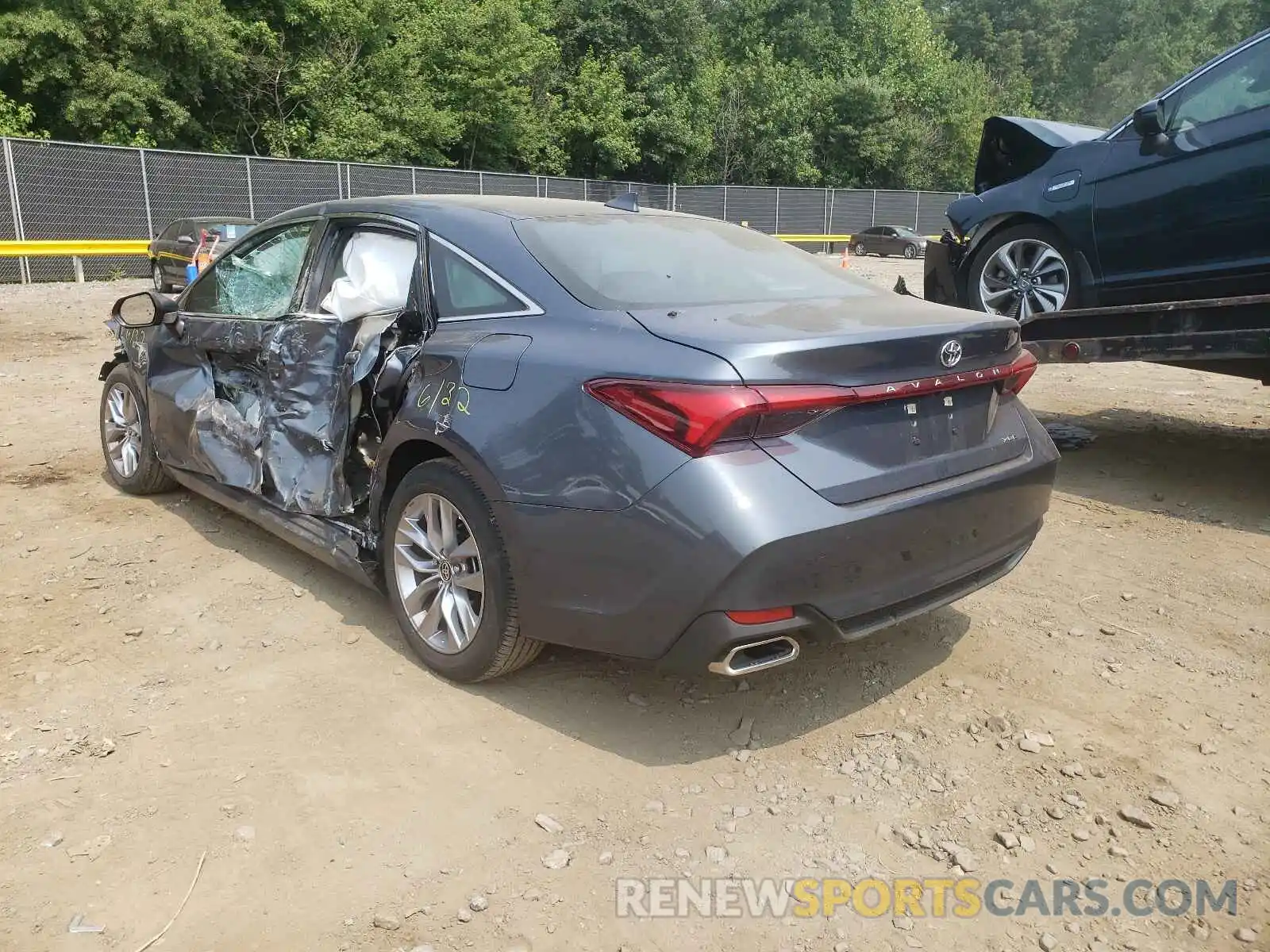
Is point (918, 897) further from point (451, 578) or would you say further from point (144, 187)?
point (144, 187)

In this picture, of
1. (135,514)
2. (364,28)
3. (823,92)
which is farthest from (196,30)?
(823,92)

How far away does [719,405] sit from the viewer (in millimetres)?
2652

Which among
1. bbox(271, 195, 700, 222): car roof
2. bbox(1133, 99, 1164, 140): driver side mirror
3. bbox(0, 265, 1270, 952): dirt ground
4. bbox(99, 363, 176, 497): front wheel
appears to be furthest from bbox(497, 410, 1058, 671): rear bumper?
bbox(1133, 99, 1164, 140): driver side mirror

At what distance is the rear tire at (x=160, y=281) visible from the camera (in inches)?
697

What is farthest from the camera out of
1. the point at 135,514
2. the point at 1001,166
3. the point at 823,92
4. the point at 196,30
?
the point at 823,92

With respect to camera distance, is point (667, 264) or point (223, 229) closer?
point (667, 264)

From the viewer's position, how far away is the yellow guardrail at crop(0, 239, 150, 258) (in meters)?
18.0

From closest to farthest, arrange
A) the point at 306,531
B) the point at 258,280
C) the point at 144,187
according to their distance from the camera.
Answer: the point at 306,531
the point at 258,280
the point at 144,187

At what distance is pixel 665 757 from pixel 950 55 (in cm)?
6655

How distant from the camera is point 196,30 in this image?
25.8 m

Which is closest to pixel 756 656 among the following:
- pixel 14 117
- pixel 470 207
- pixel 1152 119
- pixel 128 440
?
pixel 470 207

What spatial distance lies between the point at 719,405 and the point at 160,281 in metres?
18.1

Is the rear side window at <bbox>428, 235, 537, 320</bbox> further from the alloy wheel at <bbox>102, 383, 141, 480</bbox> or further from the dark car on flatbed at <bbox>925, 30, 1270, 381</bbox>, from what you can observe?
the dark car on flatbed at <bbox>925, 30, 1270, 381</bbox>

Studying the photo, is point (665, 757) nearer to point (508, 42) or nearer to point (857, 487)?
point (857, 487)
